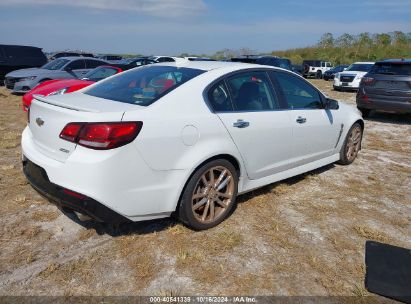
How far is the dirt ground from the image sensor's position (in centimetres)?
286

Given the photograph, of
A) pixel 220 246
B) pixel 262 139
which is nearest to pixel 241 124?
pixel 262 139

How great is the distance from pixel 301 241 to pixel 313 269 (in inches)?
17.8

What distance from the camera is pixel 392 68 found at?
9578 millimetres

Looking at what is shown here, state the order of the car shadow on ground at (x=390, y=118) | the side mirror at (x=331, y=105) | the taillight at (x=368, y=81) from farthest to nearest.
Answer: the car shadow on ground at (x=390, y=118) < the taillight at (x=368, y=81) < the side mirror at (x=331, y=105)

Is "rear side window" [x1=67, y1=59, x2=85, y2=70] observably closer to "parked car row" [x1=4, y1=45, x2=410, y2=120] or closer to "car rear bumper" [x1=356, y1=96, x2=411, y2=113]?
"parked car row" [x1=4, y1=45, x2=410, y2=120]

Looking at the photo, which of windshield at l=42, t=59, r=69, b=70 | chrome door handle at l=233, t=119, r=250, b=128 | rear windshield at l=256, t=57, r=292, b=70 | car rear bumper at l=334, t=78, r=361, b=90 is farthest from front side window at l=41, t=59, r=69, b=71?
car rear bumper at l=334, t=78, r=361, b=90

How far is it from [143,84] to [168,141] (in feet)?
2.95

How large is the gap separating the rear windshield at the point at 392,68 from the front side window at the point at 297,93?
18.5 feet

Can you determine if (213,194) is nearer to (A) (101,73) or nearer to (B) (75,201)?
(B) (75,201)

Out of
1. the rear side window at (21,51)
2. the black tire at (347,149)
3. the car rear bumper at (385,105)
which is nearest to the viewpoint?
the black tire at (347,149)

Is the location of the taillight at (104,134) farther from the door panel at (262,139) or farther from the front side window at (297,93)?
the front side window at (297,93)

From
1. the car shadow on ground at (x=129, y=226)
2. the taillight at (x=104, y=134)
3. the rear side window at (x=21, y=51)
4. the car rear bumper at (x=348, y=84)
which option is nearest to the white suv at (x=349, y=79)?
the car rear bumper at (x=348, y=84)

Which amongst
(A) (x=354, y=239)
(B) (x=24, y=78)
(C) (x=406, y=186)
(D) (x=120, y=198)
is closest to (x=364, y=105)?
(C) (x=406, y=186)

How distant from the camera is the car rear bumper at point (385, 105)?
30.2 ft
